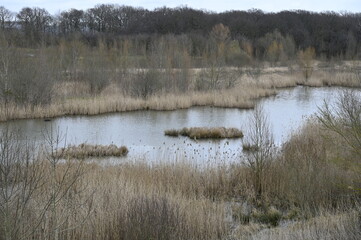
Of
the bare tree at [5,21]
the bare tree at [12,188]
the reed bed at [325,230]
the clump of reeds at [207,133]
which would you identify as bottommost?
the clump of reeds at [207,133]

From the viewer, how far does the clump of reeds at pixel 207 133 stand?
14.7m

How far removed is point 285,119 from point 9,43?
41.1 ft

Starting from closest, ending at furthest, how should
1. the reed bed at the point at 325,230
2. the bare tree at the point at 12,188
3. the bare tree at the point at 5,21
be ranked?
the bare tree at the point at 12,188
the reed bed at the point at 325,230
the bare tree at the point at 5,21

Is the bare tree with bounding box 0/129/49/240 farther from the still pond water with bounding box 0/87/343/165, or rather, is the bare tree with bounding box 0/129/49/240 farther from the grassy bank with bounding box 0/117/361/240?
the still pond water with bounding box 0/87/343/165

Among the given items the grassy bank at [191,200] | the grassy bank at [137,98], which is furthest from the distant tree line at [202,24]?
the grassy bank at [191,200]

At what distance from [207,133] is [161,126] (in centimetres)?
238

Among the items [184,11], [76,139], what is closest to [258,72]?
[76,139]

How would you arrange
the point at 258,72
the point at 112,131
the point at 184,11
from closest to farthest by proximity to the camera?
the point at 112,131, the point at 258,72, the point at 184,11

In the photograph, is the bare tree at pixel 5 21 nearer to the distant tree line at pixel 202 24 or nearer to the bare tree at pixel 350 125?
the bare tree at pixel 350 125

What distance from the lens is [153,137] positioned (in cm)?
1460

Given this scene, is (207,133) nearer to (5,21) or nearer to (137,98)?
(137,98)

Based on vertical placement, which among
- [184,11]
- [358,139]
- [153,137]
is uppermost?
[184,11]

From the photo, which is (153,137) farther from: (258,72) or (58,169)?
(258,72)

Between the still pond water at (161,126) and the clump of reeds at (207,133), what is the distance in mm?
338
